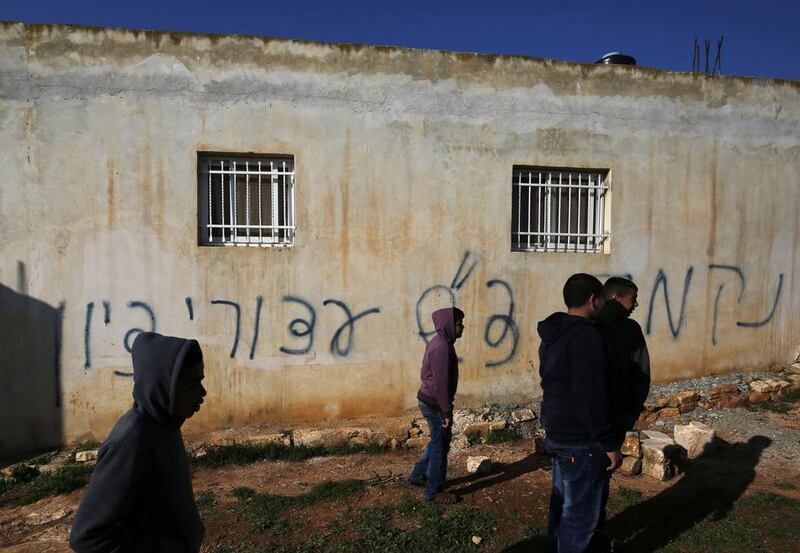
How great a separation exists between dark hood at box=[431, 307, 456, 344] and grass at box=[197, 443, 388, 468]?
1.86 metres

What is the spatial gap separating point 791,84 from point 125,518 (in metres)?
8.17

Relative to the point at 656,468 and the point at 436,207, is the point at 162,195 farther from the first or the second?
the point at 656,468

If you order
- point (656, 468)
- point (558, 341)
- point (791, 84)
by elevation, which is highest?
point (791, 84)

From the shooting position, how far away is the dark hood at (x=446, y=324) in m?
3.88

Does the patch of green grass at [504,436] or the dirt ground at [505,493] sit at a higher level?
the patch of green grass at [504,436]

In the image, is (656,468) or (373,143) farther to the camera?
(373,143)

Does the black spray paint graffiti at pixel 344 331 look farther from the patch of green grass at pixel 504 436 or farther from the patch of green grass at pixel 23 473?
the patch of green grass at pixel 23 473

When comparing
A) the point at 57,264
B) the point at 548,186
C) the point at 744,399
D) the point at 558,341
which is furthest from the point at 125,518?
the point at 744,399

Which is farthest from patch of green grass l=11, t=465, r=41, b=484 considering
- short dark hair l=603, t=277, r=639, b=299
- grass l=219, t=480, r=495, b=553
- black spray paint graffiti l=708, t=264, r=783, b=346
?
black spray paint graffiti l=708, t=264, r=783, b=346

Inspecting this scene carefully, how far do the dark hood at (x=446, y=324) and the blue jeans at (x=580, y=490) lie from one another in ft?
4.05

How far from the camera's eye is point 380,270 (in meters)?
5.64

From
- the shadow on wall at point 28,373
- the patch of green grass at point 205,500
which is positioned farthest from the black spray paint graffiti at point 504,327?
the shadow on wall at point 28,373

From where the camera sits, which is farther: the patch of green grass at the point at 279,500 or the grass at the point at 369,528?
the patch of green grass at the point at 279,500

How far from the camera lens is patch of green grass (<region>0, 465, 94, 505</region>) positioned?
172 inches
